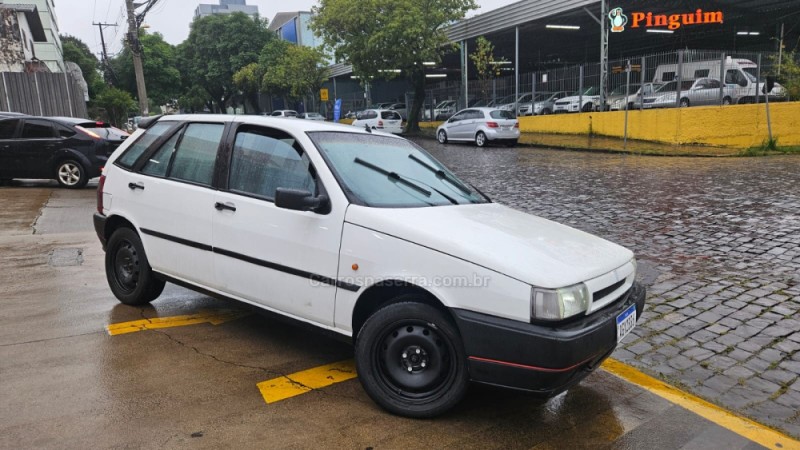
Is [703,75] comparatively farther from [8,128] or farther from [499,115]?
[8,128]

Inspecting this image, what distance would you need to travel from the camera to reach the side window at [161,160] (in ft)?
14.7

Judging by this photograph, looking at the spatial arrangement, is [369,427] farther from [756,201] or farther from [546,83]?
[546,83]

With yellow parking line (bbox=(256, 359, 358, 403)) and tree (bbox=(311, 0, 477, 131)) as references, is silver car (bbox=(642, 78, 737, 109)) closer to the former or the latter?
tree (bbox=(311, 0, 477, 131))

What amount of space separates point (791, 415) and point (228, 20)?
5585 centimetres

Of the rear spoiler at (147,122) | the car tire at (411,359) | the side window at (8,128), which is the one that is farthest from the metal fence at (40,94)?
the car tire at (411,359)

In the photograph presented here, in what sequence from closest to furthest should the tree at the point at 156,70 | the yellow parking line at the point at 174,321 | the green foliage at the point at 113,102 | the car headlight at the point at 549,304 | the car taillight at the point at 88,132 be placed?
the car headlight at the point at 549,304 → the yellow parking line at the point at 174,321 → the car taillight at the point at 88,132 → the green foliage at the point at 113,102 → the tree at the point at 156,70

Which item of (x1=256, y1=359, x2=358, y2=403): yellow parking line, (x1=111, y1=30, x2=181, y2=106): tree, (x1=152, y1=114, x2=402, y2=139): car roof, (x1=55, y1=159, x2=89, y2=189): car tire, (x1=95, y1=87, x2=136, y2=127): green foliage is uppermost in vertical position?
(x1=111, y1=30, x2=181, y2=106): tree

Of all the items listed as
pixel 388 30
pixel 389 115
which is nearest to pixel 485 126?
pixel 389 115

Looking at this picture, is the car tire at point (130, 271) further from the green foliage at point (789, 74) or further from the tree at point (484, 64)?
the tree at point (484, 64)

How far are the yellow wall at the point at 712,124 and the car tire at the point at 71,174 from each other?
1716 cm

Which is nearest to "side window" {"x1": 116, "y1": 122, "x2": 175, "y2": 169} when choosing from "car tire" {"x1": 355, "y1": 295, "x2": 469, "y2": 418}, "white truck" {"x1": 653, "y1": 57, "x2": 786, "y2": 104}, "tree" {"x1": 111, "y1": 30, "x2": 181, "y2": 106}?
"car tire" {"x1": 355, "y1": 295, "x2": 469, "y2": 418}

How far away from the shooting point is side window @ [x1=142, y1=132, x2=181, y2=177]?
4.49 m

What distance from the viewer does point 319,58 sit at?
1679 inches

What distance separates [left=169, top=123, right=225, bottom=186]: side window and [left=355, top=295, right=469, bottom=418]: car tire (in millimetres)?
1862
